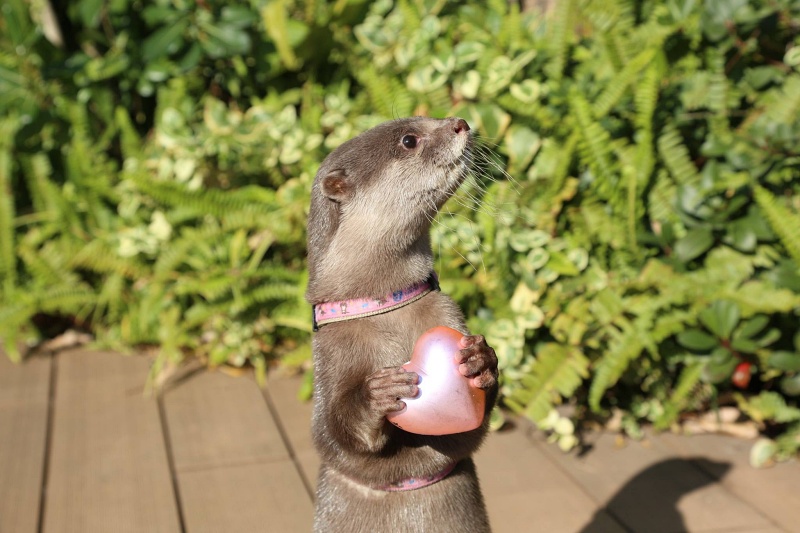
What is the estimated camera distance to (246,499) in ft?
12.0

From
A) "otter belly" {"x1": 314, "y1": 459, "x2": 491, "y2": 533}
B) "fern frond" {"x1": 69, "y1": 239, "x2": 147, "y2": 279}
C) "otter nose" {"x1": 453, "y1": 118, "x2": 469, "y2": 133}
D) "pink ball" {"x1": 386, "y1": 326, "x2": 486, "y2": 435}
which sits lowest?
"fern frond" {"x1": 69, "y1": 239, "x2": 147, "y2": 279}

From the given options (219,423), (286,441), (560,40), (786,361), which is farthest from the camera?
(560,40)

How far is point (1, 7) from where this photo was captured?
5070 millimetres

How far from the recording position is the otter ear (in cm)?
207

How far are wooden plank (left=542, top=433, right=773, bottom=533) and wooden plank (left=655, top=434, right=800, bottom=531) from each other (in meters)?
0.06

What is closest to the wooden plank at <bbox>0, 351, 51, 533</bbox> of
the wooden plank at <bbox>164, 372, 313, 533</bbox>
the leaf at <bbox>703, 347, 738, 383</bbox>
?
the wooden plank at <bbox>164, 372, 313, 533</bbox>

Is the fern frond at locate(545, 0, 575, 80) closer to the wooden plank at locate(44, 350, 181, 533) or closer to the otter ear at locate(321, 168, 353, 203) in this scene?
the otter ear at locate(321, 168, 353, 203)

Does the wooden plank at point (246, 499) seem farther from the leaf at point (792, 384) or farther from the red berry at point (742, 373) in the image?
the leaf at point (792, 384)

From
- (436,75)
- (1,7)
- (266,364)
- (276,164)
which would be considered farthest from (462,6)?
(1,7)

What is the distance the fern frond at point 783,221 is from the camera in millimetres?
3609

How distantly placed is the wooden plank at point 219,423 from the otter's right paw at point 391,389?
2.29m

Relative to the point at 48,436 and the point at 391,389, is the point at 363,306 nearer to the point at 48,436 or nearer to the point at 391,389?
the point at 391,389

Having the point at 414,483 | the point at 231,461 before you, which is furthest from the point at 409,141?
the point at 231,461

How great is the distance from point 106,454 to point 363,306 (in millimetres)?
2590
